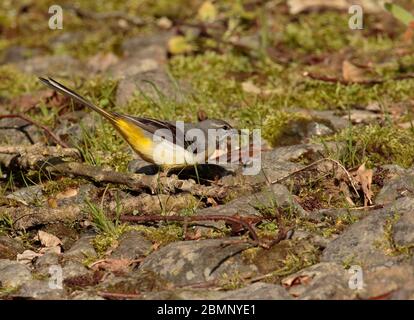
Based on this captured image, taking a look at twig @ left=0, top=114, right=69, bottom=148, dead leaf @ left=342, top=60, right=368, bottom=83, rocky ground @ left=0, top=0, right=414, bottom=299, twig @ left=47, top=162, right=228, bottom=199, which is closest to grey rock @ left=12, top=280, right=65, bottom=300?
rocky ground @ left=0, top=0, right=414, bottom=299

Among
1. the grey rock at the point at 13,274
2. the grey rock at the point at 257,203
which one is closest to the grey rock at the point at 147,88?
the grey rock at the point at 257,203

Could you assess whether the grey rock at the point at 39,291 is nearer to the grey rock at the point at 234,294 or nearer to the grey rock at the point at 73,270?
the grey rock at the point at 73,270

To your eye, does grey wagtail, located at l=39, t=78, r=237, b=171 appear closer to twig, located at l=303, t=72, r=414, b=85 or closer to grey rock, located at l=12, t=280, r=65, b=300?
grey rock, located at l=12, t=280, r=65, b=300

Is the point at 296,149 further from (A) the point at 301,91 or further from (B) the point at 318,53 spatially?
(B) the point at 318,53

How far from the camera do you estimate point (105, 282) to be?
5000 millimetres

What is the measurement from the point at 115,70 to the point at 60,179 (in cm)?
336

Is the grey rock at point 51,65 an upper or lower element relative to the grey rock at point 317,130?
upper

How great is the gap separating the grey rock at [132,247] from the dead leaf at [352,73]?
3.75 meters

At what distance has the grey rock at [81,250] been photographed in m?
5.45

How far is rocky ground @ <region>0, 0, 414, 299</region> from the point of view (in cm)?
494

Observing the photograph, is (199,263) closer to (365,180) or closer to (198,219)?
(198,219)

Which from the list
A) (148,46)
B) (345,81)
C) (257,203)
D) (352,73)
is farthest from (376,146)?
(148,46)

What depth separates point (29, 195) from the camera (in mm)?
6383
